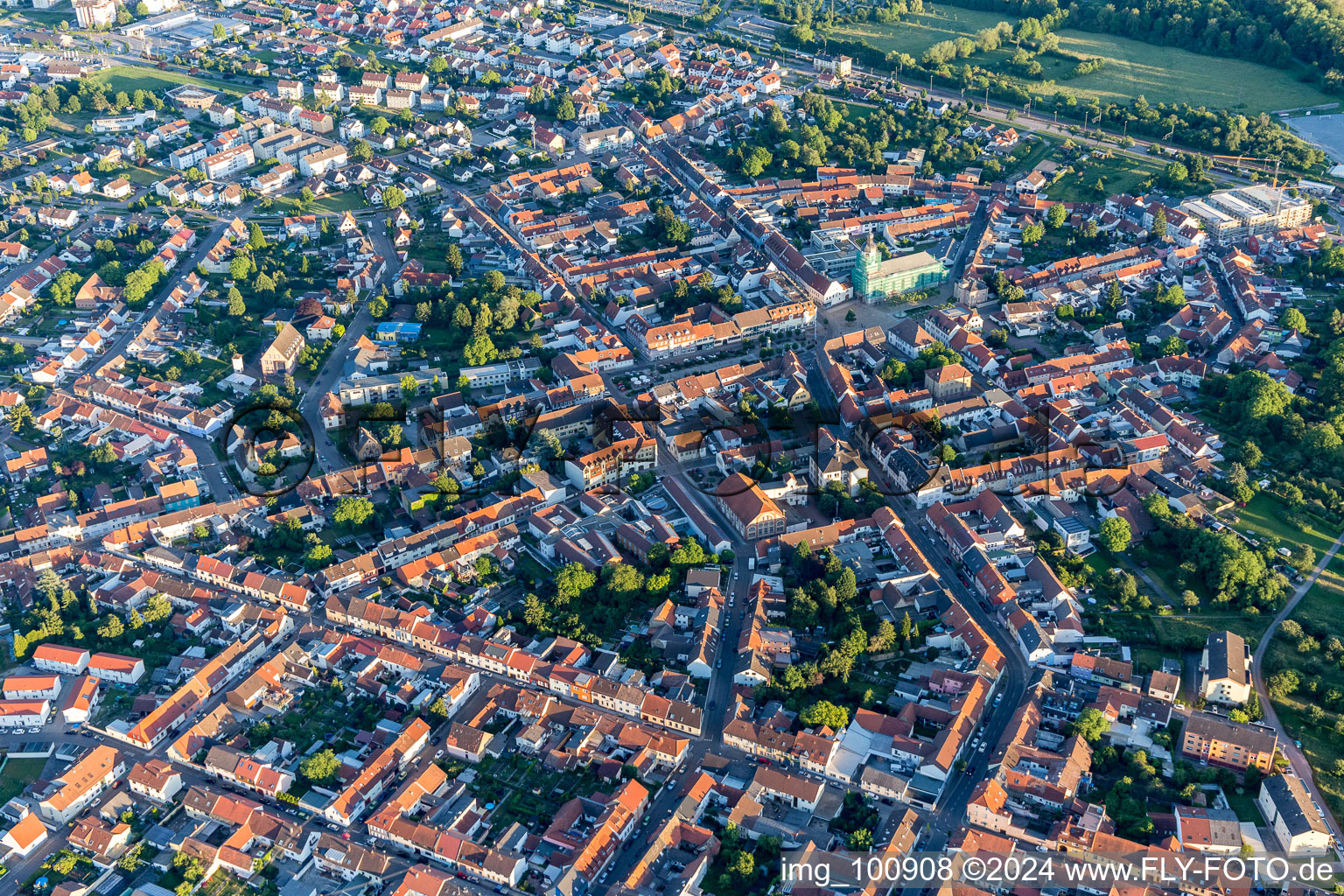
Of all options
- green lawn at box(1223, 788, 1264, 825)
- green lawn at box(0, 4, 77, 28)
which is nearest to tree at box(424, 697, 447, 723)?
green lawn at box(1223, 788, 1264, 825)

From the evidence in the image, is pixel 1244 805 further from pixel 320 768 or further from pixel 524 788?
pixel 320 768

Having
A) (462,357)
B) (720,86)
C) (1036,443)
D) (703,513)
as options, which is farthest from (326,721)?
(720,86)

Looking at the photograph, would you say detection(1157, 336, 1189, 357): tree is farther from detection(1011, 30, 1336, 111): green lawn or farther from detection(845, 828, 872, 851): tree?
detection(1011, 30, 1336, 111): green lawn

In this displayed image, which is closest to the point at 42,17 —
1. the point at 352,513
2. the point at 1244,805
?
the point at 352,513

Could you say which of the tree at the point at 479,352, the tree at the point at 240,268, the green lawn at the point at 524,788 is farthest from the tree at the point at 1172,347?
the tree at the point at 240,268

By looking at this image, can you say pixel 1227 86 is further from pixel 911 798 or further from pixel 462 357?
pixel 911 798

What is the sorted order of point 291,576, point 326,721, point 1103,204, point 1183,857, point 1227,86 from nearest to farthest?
point 1183,857 → point 326,721 → point 291,576 → point 1103,204 → point 1227,86
